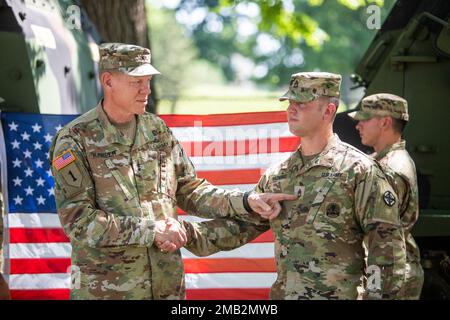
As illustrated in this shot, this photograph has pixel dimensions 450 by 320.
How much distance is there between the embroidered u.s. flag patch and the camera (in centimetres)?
459

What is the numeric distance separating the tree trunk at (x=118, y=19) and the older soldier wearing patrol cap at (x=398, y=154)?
3643 mm

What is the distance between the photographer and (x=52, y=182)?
6.57 meters

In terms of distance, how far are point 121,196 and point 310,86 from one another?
3.88ft

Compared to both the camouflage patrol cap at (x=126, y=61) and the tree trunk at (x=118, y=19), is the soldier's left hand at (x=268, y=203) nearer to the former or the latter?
the camouflage patrol cap at (x=126, y=61)

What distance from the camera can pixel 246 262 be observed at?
21.2ft

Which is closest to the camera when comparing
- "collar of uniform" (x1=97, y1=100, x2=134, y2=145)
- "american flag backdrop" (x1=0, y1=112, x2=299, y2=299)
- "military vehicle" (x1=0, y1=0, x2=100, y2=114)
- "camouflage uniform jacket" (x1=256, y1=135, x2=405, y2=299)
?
"camouflage uniform jacket" (x1=256, y1=135, x2=405, y2=299)

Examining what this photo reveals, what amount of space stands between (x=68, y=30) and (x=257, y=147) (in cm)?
253

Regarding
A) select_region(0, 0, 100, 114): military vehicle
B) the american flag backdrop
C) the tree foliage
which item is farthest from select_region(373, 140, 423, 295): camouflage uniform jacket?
the tree foliage

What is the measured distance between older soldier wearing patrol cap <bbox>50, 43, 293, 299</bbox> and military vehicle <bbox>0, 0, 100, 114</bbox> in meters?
2.14

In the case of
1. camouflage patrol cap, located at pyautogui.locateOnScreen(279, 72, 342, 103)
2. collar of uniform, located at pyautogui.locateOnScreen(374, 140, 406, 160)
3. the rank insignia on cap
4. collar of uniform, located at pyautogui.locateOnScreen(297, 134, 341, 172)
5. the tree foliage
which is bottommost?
the tree foliage

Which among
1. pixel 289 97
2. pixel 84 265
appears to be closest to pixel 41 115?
pixel 84 265

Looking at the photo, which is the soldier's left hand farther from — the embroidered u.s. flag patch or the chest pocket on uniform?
the embroidered u.s. flag patch
